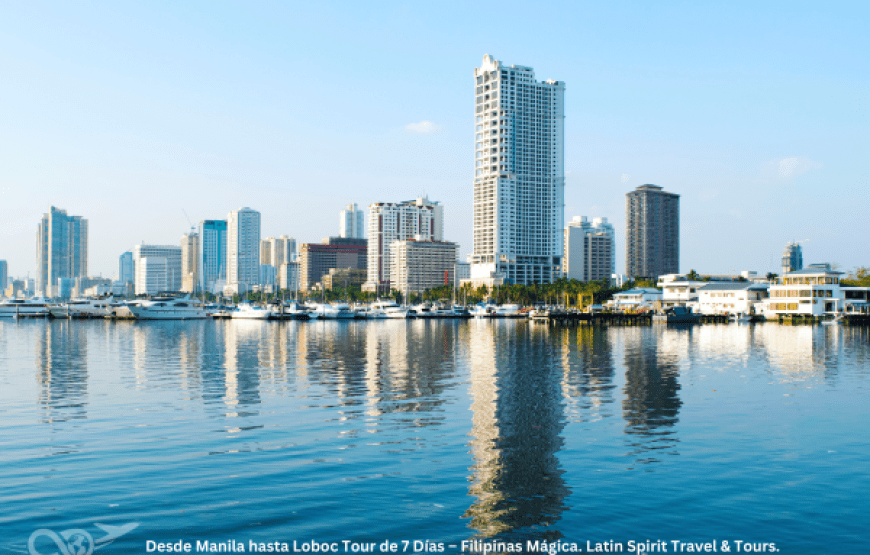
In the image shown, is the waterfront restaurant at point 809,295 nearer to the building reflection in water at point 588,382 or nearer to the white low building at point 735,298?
the white low building at point 735,298

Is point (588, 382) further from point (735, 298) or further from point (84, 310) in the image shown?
point (84, 310)

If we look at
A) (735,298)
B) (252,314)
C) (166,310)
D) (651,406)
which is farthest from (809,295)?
(166,310)

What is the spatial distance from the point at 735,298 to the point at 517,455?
188319 mm

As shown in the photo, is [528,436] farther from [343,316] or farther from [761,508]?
[343,316]

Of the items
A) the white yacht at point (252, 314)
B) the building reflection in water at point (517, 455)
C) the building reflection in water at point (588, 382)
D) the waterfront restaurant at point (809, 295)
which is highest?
the waterfront restaurant at point (809, 295)

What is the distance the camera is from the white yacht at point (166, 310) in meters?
175

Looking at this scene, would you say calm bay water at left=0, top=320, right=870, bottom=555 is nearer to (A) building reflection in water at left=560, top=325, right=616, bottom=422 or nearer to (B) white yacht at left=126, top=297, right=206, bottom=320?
(A) building reflection in water at left=560, top=325, right=616, bottom=422

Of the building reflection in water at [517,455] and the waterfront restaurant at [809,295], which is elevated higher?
the waterfront restaurant at [809,295]

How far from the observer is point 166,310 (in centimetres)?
17775

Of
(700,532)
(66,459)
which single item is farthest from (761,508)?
(66,459)

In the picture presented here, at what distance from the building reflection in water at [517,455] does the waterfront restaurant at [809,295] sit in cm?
14272

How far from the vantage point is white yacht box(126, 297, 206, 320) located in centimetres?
17462

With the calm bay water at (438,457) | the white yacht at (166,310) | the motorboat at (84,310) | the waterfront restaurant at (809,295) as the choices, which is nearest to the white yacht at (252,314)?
the white yacht at (166,310)

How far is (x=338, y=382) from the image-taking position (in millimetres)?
42344
